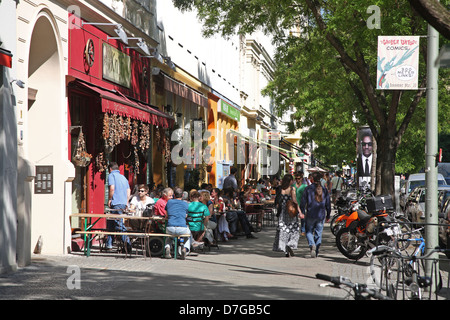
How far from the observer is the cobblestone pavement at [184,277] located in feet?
30.7

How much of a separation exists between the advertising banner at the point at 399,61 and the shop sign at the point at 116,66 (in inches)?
276

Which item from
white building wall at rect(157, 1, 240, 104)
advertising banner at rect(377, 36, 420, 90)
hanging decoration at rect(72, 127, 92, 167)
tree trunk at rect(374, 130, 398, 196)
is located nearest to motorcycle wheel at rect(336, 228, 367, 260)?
Answer: tree trunk at rect(374, 130, 398, 196)

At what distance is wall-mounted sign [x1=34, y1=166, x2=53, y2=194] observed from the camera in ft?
45.2

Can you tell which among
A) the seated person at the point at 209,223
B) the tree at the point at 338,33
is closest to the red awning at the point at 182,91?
the tree at the point at 338,33

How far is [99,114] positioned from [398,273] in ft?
36.0

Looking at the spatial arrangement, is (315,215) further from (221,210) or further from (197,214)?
(221,210)

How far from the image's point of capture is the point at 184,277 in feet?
36.8

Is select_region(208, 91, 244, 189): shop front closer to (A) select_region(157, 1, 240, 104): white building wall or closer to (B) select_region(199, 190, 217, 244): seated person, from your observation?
(A) select_region(157, 1, 240, 104): white building wall

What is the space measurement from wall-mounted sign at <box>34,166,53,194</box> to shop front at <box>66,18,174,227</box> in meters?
1.48

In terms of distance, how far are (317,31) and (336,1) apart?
1.52 m

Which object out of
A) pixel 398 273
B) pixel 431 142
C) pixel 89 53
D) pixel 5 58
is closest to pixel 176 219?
pixel 89 53

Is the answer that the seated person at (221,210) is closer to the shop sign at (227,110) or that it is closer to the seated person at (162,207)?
the seated person at (162,207)

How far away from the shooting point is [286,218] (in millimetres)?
15586
